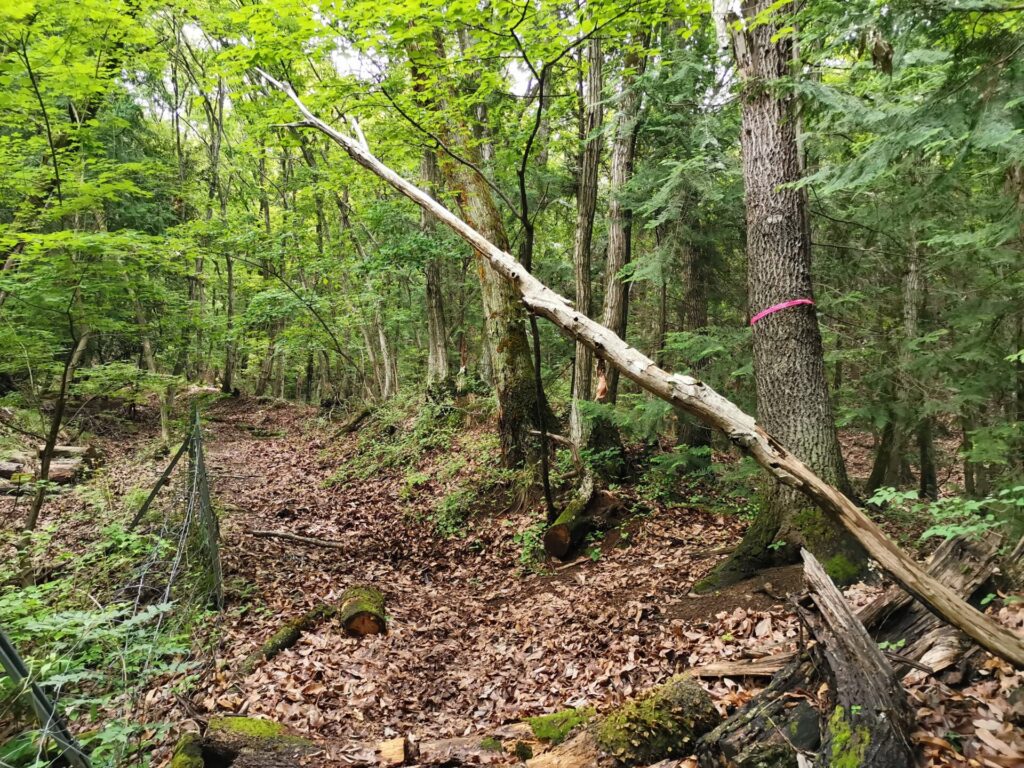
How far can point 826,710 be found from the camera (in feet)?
9.14

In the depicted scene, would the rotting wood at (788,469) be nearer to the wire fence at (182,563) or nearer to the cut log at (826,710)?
the cut log at (826,710)

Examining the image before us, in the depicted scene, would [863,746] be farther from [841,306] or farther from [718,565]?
[841,306]

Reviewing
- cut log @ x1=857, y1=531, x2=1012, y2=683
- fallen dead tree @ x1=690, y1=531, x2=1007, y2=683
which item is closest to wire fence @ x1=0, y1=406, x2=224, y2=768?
fallen dead tree @ x1=690, y1=531, x2=1007, y2=683

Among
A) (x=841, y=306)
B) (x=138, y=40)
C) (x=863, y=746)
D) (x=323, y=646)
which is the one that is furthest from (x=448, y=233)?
(x=863, y=746)

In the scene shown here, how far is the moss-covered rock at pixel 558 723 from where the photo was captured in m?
3.62

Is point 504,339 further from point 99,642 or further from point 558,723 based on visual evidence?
point 99,642

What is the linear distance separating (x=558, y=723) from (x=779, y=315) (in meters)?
3.96

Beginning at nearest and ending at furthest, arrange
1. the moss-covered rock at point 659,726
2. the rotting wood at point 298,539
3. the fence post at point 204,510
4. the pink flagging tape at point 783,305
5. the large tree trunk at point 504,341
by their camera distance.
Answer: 1. the moss-covered rock at point 659,726
2. the pink flagging tape at point 783,305
3. the fence post at point 204,510
4. the rotting wood at point 298,539
5. the large tree trunk at point 504,341

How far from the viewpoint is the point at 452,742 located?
12.2 feet

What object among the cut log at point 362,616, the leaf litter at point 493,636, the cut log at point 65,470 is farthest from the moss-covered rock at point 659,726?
the cut log at point 65,470

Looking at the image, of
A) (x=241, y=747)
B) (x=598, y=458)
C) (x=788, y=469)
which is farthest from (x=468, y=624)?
(x=788, y=469)

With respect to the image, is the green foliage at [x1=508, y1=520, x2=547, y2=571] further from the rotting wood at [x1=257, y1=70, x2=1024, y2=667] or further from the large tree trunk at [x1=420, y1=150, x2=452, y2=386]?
the large tree trunk at [x1=420, y1=150, x2=452, y2=386]

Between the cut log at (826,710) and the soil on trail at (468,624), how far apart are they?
0.49m

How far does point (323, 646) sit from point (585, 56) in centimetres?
855
